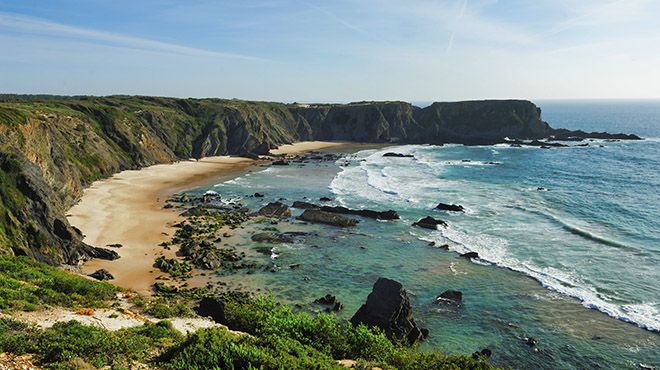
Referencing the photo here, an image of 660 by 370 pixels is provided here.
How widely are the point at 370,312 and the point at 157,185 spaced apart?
55017 mm

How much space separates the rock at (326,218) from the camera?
51250 millimetres

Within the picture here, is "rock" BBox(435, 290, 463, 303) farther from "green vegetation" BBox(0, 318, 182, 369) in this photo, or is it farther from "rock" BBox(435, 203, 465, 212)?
"rock" BBox(435, 203, 465, 212)

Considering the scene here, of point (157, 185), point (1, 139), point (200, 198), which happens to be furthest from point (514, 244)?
point (157, 185)

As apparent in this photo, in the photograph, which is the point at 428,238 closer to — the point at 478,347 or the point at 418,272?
the point at 418,272

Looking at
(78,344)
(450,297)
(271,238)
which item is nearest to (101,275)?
(271,238)

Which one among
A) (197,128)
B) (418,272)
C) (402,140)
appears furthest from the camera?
(402,140)

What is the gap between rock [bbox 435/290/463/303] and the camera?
1265 inches

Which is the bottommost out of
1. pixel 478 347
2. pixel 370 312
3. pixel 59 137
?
pixel 478 347

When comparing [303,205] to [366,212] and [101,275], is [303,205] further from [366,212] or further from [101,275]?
→ [101,275]

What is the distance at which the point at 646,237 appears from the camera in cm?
4538

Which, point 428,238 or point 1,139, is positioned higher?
point 1,139

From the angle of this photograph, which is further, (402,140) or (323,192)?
(402,140)

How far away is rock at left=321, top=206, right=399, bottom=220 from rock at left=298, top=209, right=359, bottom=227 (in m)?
2.01

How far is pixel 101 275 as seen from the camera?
33.5 m
